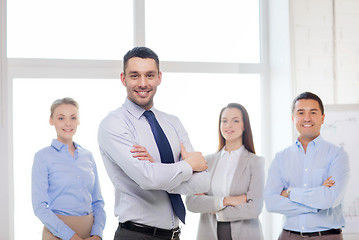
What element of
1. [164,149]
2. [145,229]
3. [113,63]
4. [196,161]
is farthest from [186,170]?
[113,63]

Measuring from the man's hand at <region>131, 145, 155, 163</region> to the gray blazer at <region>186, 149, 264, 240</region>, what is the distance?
105 centimetres

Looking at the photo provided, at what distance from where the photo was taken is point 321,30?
3.86m

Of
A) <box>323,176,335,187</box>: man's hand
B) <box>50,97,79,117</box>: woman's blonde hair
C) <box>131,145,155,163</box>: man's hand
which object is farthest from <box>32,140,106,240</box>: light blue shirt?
<box>323,176,335,187</box>: man's hand

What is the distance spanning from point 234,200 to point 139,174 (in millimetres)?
1203

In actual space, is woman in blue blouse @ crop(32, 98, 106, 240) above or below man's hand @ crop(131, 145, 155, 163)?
below

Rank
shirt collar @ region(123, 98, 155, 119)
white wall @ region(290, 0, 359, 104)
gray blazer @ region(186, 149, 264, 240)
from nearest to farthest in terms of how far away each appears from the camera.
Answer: shirt collar @ region(123, 98, 155, 119) < gray blazer @ region(186, 149, 264, 240) < white wall @ region(290, 0, 359, 104)

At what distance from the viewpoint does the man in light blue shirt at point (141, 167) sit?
7.14ft

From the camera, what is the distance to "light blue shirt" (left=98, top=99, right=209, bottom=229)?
85.0 inches

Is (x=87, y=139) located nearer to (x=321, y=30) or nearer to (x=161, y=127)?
(x=161, y=127)

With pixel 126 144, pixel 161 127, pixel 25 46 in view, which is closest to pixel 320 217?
pixel 161 127

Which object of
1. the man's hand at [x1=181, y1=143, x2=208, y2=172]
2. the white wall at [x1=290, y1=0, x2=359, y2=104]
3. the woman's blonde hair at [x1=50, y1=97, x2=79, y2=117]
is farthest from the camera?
the white wall at [x1=290, y1=0, x2=359, y2=104]

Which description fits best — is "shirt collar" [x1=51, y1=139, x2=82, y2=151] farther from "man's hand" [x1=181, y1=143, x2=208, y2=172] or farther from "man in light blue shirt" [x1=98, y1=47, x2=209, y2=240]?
"man's hand" [x1=181, y1=143, x2=208, y2=172]

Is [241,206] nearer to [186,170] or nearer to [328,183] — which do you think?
[328,183]

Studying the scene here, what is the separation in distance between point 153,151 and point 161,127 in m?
0.15
